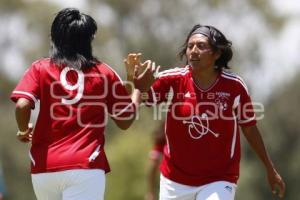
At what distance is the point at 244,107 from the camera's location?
1009 centimetres

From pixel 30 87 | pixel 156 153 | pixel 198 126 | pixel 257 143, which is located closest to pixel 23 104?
pixel 30 87

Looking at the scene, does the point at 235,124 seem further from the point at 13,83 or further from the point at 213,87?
the point at 13,83

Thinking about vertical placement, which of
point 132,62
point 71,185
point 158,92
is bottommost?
point 71,185

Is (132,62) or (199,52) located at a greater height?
(199,52)

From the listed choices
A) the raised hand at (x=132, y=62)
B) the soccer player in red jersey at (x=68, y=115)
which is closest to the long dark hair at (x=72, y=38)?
the soccer player in red jersey at (x=68, y=115)

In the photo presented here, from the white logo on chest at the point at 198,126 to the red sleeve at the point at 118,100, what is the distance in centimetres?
117

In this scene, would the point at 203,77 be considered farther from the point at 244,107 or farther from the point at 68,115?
the point at 68,115

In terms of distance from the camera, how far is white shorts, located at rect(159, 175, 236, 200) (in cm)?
980

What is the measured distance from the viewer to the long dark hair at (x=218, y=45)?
999 centimetres

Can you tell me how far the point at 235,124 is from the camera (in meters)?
9.98

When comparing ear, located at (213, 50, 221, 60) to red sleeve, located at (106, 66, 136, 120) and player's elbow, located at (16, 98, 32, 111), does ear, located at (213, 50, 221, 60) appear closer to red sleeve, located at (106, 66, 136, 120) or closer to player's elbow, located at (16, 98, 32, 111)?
red sleeve, located at (106, 66, 136, 120)

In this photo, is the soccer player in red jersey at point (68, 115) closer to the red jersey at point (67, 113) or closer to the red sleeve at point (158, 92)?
the red jersey at point (67, 113)

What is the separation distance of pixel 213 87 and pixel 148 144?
2718cm

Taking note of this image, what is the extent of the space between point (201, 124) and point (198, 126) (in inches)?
1.4
